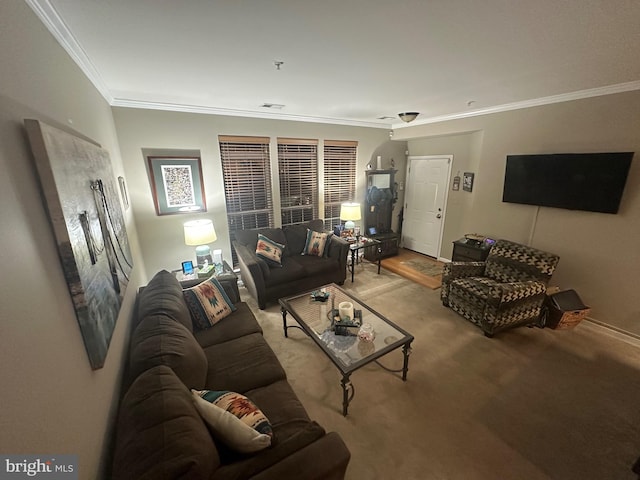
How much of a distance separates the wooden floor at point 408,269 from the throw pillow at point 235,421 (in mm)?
3303

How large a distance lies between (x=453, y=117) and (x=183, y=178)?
4152 mm

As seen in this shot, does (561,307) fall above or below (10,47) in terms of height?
below

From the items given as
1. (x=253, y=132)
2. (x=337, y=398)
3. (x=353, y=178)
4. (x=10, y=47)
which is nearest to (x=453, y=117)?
(x=353, y=178)

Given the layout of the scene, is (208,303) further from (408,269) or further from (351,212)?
(408,269)

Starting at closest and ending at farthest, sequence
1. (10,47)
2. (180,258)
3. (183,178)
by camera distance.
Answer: (10,47) → (183,178) → (180,258)

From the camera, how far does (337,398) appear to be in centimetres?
204

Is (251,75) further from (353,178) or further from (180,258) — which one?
Answer: (353,178)

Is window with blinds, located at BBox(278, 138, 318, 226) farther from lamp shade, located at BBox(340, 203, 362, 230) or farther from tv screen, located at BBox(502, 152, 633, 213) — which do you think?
tv screen, located at BBox(502, 152, 633, 213)

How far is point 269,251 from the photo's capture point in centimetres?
348

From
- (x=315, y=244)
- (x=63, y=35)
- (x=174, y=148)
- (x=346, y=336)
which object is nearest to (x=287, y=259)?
(x=315, y=244)

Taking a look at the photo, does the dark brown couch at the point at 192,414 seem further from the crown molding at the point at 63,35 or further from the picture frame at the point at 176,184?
the picture frame at the point at 176,184

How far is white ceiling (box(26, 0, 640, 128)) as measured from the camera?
4.25ft

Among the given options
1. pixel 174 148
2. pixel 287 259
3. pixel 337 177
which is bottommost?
pixel 287 259

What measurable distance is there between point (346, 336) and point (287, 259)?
1.81m
